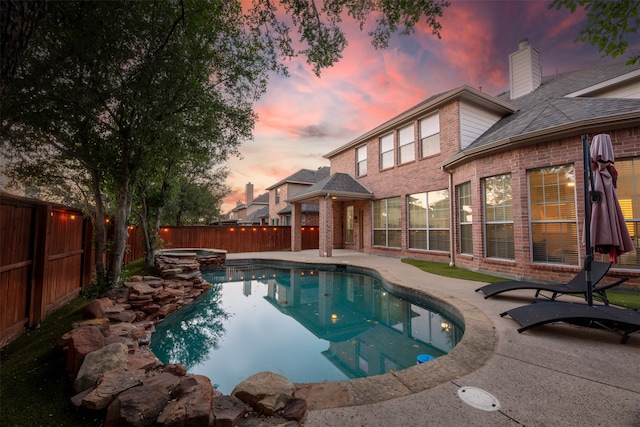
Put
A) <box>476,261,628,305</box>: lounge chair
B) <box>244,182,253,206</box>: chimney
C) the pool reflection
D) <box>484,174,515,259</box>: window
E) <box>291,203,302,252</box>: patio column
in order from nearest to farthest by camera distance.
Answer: the pool reflection → <box>476,261,628,305</box>: lounge chair → <box>484,174,515,259</box>: window → <box>291,203,302,252</box>: patio column → <box>244,182,253,206</box>: chimney

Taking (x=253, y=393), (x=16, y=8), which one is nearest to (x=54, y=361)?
(x=253, y=393)

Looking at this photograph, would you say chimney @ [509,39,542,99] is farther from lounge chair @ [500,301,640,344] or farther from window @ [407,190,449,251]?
lounge chair @ [500,301,640,344]

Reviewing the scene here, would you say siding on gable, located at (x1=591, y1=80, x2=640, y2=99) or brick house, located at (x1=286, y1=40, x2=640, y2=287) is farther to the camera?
siding on gable, located at (x1=591, y1=80, x2=640, y2=99)

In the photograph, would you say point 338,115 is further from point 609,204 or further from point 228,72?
point 609,204

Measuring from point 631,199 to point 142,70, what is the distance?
10.0m

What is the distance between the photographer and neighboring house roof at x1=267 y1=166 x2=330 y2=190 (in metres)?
24.9

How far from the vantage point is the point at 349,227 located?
17062 mm

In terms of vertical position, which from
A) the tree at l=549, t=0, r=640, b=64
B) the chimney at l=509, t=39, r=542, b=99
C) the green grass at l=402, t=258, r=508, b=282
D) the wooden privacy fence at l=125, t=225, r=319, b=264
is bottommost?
the green grass at l=402, t=258, r=508, b=282

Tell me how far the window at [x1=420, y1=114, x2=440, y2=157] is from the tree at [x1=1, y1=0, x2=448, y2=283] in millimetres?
7078

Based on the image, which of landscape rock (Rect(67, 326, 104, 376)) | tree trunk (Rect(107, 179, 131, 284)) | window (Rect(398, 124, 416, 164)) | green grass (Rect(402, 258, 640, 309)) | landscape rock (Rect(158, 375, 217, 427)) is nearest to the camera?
landscape rock (Rect(158, 375, 217, 427))

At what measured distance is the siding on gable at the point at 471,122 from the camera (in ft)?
33.3

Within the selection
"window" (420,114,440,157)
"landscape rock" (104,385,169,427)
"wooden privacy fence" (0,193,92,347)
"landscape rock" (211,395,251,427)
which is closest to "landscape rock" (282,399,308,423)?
"landscape rock" (211,395,251,427)

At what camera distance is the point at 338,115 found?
1412cm

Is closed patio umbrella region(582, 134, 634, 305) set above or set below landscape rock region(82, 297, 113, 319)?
above
